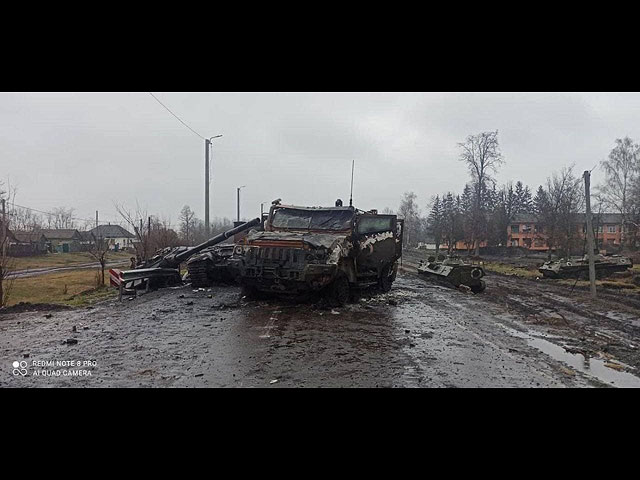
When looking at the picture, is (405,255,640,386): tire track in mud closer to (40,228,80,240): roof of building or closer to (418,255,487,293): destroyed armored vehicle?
(418,255,487,293): destroyed armored vehicle

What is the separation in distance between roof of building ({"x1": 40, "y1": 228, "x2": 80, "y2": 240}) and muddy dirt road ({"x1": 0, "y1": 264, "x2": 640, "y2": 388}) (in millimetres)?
3389

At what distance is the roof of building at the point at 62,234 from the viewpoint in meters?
11.6

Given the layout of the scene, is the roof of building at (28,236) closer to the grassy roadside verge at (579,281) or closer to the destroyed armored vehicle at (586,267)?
the grassy roadside verge at (579,281)

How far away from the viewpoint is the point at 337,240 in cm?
905

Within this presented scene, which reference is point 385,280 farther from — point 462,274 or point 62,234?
point 62,234

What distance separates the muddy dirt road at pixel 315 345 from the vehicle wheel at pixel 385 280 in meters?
1.70

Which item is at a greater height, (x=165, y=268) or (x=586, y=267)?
(x=165, y=268)

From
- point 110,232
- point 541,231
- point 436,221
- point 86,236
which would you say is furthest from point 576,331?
point 436,221

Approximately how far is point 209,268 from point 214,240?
4.47ft

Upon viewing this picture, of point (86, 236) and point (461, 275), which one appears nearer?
point (86, 236)

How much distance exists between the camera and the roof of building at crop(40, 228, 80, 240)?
456 inches

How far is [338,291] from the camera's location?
360 inches

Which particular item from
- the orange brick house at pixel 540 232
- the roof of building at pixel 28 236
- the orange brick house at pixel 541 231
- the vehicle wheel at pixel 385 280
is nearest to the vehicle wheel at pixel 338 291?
the vehicle wheel at pixel 385 280
